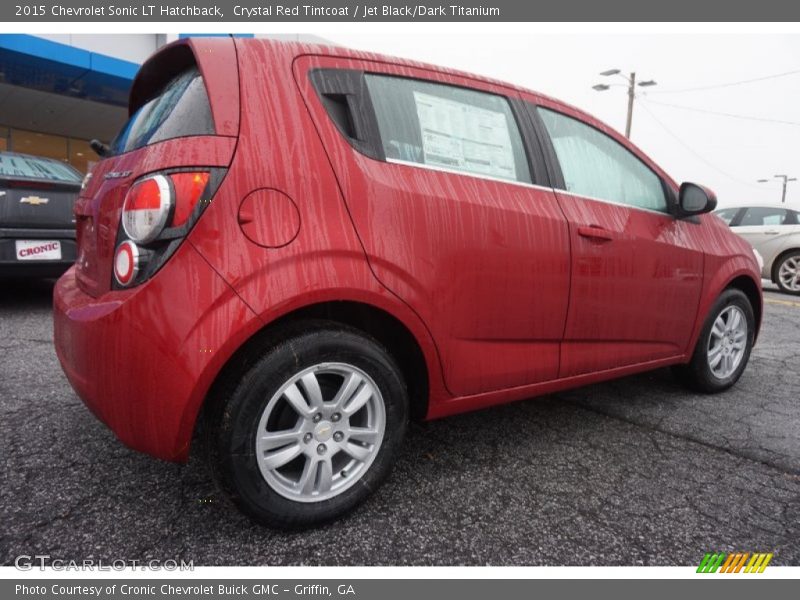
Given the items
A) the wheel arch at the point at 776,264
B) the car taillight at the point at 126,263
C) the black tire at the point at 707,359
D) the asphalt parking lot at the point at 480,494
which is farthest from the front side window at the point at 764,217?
the car taillight at the point at 126,263

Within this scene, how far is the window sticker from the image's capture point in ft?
6.48

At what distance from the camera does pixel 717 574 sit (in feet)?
5.28

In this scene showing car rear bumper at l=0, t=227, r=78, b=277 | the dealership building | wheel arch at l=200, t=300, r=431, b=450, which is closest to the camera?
wheel arch at l=200, t=300, r=431, b=450

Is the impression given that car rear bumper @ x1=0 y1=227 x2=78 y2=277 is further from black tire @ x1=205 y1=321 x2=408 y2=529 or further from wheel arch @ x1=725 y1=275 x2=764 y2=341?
wheel arch @ x1=725 y1=275 x2=764 y2=341

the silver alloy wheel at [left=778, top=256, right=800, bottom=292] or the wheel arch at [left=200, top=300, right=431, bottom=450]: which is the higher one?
the wheel arch at [left=200, top=300, right=431, bottom=450]

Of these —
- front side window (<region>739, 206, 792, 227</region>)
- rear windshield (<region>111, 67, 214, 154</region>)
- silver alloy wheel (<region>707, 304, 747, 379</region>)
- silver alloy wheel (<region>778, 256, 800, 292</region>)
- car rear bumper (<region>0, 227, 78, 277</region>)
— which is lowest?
silver alloy wheel (<region>778, 256, 800, 292</region>)

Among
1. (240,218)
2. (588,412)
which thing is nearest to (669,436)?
(588,412)

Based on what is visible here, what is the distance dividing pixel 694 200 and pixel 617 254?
0.72 metres

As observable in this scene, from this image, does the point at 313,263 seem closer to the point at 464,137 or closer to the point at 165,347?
the point at 165,347

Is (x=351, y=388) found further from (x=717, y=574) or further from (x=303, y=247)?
(x=717, y=574)

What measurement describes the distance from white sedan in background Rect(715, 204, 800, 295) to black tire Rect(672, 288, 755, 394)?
21.1 feet

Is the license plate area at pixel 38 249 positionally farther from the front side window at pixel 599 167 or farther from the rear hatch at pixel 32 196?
the front side window at pixel 599 167

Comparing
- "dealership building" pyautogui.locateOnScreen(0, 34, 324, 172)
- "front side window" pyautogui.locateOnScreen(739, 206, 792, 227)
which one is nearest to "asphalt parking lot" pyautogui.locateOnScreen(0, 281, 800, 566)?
"front side window" pyautogui.locateOnScreen(739, 206, 792, 227)

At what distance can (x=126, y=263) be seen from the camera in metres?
1.53
